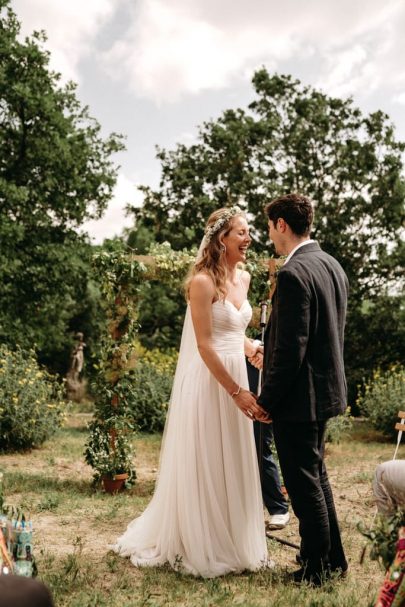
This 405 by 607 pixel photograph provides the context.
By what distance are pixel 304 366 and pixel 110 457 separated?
3735 millimetres

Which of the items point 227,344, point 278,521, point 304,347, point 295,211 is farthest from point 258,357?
point 278,521

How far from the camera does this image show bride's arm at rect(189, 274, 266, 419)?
3.81m

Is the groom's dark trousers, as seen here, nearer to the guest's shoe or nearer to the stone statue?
the guest's shoe

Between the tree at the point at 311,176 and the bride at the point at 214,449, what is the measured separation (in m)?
14.7

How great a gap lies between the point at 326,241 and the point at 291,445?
15882mm

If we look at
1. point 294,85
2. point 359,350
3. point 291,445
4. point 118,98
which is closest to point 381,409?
point 359,350

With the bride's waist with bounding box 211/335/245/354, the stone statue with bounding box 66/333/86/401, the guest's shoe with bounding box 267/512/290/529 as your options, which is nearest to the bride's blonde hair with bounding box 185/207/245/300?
the bride's waist with bounding box 211/335/245/354

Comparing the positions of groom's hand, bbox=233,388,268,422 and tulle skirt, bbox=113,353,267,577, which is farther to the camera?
tulle skirt, bbox=113,353,267,577

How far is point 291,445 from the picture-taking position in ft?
11.2

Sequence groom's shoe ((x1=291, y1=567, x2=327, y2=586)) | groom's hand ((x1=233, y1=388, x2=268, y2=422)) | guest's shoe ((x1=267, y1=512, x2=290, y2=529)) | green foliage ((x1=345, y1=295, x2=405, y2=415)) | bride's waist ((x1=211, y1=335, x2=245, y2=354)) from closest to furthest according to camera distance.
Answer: groom's shoe ((x1=291, y1=567, x2=327, y2=586)) < groom's hand ((x1=233, y1=388, x2=268, y2=422)) < bride's waist ((x1=211, y1=335, x2=245, y2=354)) < guest's shoe ((x1=267, y1=512, x2=290, y2=529)) < green foliage ((x1=345, y1=295, x2=405, y2=415))

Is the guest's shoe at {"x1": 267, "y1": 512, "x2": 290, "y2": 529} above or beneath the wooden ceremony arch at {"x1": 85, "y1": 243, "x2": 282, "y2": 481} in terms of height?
beneath

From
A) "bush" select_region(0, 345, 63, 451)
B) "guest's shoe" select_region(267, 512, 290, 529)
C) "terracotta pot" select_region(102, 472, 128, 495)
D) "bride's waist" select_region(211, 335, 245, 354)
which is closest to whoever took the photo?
"bride's waist" select_region(211, 335, 245, 354)

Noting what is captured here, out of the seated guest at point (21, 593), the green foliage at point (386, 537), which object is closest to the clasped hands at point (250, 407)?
the green foliage at point (386, 537)

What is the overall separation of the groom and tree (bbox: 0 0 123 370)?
1282 centimetres
